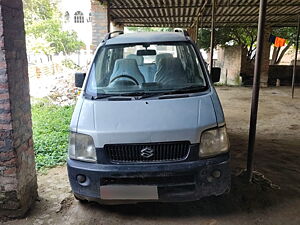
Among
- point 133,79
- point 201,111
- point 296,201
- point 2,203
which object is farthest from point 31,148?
point 296,201

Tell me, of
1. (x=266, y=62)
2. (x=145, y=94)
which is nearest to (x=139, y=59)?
(x=145, y=94)

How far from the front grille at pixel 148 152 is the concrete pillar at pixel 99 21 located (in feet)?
17.9

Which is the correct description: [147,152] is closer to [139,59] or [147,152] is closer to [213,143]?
[213,143]

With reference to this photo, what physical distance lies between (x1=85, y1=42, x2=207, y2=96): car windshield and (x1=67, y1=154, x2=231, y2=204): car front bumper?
86 cm

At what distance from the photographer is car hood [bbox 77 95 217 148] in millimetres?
2580

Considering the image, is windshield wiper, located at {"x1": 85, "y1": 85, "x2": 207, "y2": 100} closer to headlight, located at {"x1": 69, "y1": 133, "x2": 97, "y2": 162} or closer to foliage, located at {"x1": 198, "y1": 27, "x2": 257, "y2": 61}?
headlight, located at {"x1": 69, "y1": 133, "x2": 97, "y2": 162}

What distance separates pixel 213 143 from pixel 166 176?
21.6 inches

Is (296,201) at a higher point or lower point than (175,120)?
lower

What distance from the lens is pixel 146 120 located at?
8.73 ft

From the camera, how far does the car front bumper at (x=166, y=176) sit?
8.43 feet

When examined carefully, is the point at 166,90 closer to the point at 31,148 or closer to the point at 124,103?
the point at 124,103

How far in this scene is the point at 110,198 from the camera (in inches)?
104

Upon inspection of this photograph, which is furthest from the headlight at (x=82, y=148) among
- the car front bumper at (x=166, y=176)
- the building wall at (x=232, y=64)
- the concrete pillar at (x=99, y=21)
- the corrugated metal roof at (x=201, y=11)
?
the building wall at (x=232, y=64)

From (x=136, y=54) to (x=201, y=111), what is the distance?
1.56m
